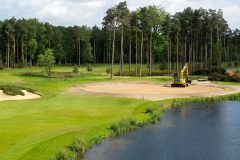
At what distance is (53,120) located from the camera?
47125 millimetres

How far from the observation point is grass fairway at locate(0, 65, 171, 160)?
34594 mm

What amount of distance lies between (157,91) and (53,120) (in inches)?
1519

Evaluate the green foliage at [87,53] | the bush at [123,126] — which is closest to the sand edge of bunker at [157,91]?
the bush at [123,126]

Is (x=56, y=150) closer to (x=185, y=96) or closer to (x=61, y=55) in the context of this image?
(x=185, y=96)

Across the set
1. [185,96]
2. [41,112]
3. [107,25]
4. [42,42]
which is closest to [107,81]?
[107,25]

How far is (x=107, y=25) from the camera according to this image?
119m

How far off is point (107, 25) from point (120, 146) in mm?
83180

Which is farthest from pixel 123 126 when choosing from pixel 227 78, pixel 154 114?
pixel 227 78

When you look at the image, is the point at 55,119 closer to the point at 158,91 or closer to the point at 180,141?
the point at 180,141

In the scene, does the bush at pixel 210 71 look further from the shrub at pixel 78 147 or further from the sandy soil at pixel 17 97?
the shrub at pixel 78 147

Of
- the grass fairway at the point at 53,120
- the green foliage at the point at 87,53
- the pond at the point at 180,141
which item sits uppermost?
the green foliage at the point at 87,53

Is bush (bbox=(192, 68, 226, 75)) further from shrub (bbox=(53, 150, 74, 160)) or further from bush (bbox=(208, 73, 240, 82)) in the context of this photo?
shrub (bbox=(53, 150, 74, 160))

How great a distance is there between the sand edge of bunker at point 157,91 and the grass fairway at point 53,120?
21.8 ft

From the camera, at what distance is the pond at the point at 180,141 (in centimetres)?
3575
